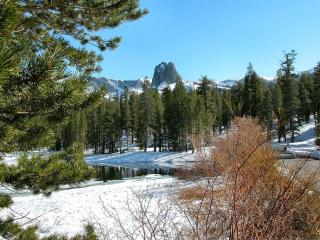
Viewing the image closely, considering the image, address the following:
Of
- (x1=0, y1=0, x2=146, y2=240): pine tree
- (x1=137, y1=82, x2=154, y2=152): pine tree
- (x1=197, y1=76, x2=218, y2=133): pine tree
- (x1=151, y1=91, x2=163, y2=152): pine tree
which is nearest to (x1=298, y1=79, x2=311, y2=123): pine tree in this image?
(x1=197, y1=76, x2=218, y2=133): pine tree

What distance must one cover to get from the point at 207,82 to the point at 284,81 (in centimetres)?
1375

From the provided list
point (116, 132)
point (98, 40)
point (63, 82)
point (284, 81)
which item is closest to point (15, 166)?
point (63, 82)

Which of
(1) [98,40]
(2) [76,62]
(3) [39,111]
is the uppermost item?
(1) [98,40]

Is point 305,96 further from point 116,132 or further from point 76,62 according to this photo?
point 76,62

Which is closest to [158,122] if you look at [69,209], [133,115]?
[133,115]

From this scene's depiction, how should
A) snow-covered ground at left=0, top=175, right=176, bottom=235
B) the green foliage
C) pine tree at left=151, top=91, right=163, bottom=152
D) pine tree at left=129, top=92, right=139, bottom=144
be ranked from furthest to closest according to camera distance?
pine tree at left=129, top=92, right=139, bottom=144 → pine tree at left=151, top=91, right=163, bottom=152 → snow-covered ground at left=0, top=175, right=176, bottom=235 → the green foliage

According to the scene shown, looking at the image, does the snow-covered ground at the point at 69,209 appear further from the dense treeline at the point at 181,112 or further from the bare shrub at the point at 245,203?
the dense treeline at the point at 181,112

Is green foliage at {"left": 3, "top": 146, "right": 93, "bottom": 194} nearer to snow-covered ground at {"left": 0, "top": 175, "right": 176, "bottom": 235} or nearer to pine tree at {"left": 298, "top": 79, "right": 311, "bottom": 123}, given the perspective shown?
snow-covered ground at {"left": 0, "top": 175, "right": 176, "bottom": 235}

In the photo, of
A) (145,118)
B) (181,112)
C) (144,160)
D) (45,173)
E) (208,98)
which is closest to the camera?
(45,173)

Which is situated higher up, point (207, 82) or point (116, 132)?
Result: point (207, 82)

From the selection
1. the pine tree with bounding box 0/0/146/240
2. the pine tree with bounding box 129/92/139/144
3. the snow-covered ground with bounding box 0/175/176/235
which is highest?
the pine tree with bounding box 129/92/139/144

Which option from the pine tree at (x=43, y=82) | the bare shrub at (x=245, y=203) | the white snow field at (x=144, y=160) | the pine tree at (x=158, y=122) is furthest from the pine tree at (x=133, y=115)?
the bare shrub at (x=245, y=203)

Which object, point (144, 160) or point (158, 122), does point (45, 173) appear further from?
point (158, 122)

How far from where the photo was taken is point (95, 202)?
1669 centimetres
